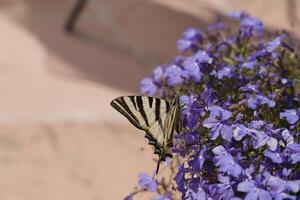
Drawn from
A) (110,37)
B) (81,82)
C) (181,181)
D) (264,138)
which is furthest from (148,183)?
(110,37)

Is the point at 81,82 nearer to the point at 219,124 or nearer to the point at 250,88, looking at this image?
the point at 250,88

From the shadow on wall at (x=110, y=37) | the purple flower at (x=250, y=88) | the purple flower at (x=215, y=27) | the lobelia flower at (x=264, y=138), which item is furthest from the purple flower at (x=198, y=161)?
the shadow on wall at (x=110, y=37)

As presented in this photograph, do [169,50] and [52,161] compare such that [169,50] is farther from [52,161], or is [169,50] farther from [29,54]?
[52,161]

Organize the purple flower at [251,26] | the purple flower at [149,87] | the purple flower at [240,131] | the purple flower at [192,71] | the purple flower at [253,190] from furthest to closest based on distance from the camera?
1. the purple flower at [251,26]
2. the purple flower at [149,87]
3. the purple flower at [192,71]
4. the purple flower at [240,131]
5. the purple flower at [253,190]

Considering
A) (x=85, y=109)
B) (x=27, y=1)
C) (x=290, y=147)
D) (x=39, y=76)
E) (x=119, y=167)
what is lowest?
(x=290, y=147)

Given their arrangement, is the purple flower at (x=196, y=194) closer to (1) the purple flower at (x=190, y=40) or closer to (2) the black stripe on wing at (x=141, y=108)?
(2) the black stripe on wing at (x=141, y=108)

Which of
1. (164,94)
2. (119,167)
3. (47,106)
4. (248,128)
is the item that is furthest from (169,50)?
(248,128)
